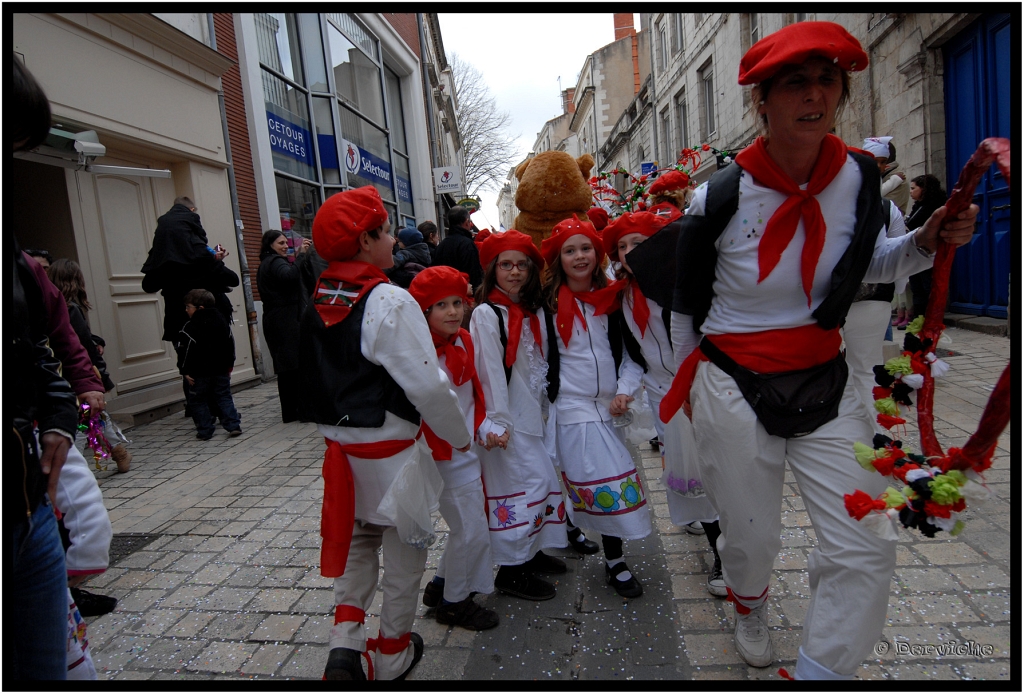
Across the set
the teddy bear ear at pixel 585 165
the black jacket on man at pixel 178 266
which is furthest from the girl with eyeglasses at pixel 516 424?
the black jacket on man at pixel 178 266

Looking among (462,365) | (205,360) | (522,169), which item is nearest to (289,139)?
(205,360)

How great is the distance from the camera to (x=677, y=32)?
2075 centimetres

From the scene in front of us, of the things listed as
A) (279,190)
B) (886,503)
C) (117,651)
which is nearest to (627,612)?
(886,503)

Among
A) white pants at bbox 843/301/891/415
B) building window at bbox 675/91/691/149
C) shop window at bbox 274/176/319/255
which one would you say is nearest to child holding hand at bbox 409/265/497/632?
white pants at bbox 843/301/891/415

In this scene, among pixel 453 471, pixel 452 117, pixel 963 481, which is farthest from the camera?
pixel 452 117

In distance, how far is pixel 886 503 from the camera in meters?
1.57

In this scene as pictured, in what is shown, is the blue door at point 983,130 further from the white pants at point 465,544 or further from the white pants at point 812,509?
the white pants at point 465,544

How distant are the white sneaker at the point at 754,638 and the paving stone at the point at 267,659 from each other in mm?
1835

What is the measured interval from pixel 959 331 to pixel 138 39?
1073cm

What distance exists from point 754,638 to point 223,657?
7.09 ft

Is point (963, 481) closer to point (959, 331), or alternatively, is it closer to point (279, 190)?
point (959, 331)

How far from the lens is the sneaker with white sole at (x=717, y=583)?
2.76 metres

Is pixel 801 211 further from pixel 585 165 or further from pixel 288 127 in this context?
pixel 288 127

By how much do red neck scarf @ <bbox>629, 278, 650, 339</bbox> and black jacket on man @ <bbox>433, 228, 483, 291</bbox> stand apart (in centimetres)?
393
